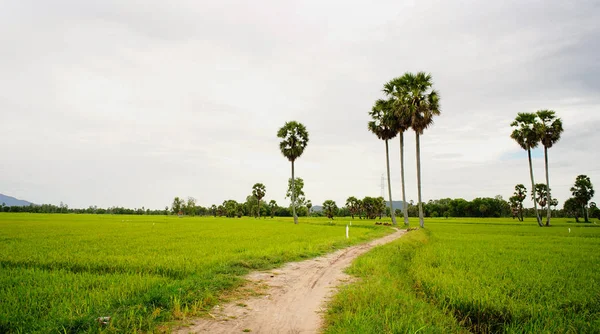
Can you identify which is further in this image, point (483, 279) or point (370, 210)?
point (370, 210)

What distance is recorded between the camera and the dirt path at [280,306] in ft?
18.8

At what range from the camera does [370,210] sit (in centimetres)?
11225

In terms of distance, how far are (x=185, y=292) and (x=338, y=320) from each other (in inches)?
160

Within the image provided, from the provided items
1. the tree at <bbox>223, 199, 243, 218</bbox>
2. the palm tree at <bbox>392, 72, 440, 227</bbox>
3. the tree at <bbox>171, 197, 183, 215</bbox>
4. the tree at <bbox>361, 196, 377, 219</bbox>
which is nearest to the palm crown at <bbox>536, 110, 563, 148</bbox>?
the palm tree at <bbox>392, 72, 440, 227</bbox>

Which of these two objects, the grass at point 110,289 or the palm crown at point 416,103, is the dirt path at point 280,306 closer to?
the grass at point 110,289

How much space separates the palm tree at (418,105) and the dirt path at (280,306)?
29399mm

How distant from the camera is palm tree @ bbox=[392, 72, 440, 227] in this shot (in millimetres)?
36156

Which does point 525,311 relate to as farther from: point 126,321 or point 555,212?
point 555,212

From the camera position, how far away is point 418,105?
36625 millimetres

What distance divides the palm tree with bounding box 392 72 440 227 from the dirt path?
29399 mm

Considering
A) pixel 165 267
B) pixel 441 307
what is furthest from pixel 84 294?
pixel 441 307

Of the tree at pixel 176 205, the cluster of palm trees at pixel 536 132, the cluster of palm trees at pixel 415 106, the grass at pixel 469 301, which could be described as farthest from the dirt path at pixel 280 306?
the tree at pixel 176 205

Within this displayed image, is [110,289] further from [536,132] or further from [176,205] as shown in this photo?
[176,205]

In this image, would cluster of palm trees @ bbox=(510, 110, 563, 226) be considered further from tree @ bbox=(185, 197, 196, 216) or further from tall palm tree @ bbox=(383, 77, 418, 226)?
tree @ bbox=(185, 197, 196, 216)
